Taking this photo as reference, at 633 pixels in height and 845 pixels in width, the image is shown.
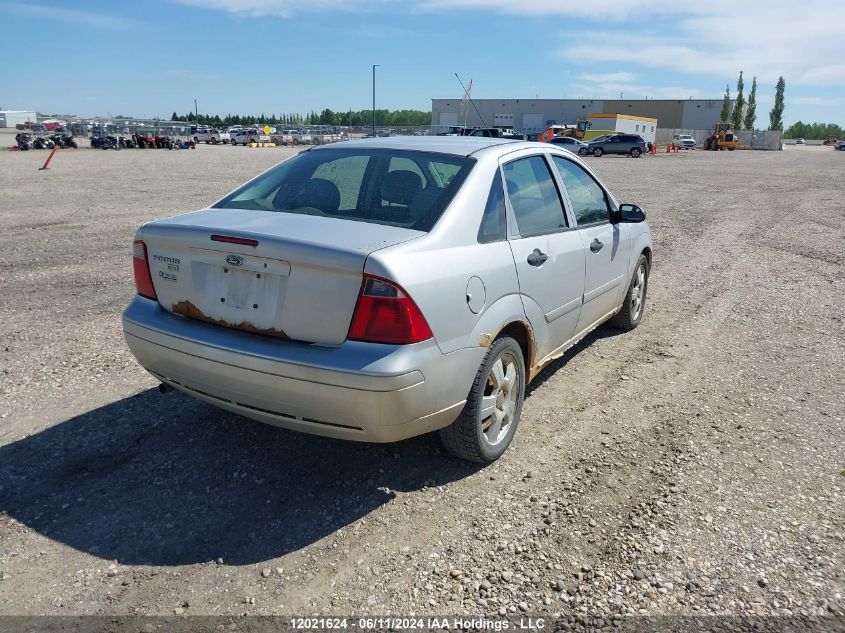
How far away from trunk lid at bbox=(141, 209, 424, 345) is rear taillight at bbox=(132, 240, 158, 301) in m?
0.05

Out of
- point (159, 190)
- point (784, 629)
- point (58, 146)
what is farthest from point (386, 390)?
point (58, 146)

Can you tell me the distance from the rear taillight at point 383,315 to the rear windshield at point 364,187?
505 mm

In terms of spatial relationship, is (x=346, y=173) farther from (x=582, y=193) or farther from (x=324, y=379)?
(x=582, y=193)

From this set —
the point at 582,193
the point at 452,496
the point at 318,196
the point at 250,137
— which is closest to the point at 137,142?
the point at 250,137

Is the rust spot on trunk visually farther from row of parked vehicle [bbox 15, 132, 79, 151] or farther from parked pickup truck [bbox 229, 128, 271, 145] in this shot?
parked pickup truck [bbox 229, 128, 271, 145]

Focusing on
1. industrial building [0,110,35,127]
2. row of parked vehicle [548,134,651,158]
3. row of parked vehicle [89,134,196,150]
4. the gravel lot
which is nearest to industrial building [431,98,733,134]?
row of parked vehicle [548,134,651,158]

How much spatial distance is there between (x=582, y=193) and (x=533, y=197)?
36.1 inches

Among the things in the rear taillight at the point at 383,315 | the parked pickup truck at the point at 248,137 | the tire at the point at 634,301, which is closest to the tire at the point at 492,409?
the rear taillight at the point at 383,315

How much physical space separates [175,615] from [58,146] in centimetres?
4636

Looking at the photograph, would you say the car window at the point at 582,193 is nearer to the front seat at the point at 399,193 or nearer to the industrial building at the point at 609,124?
the front seat at the point at 399,193

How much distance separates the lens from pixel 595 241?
4.86m

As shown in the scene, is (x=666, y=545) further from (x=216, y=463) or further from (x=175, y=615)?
(x=216, y=463)

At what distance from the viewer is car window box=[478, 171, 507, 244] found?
11.7ft

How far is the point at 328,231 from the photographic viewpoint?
320 centimetres
